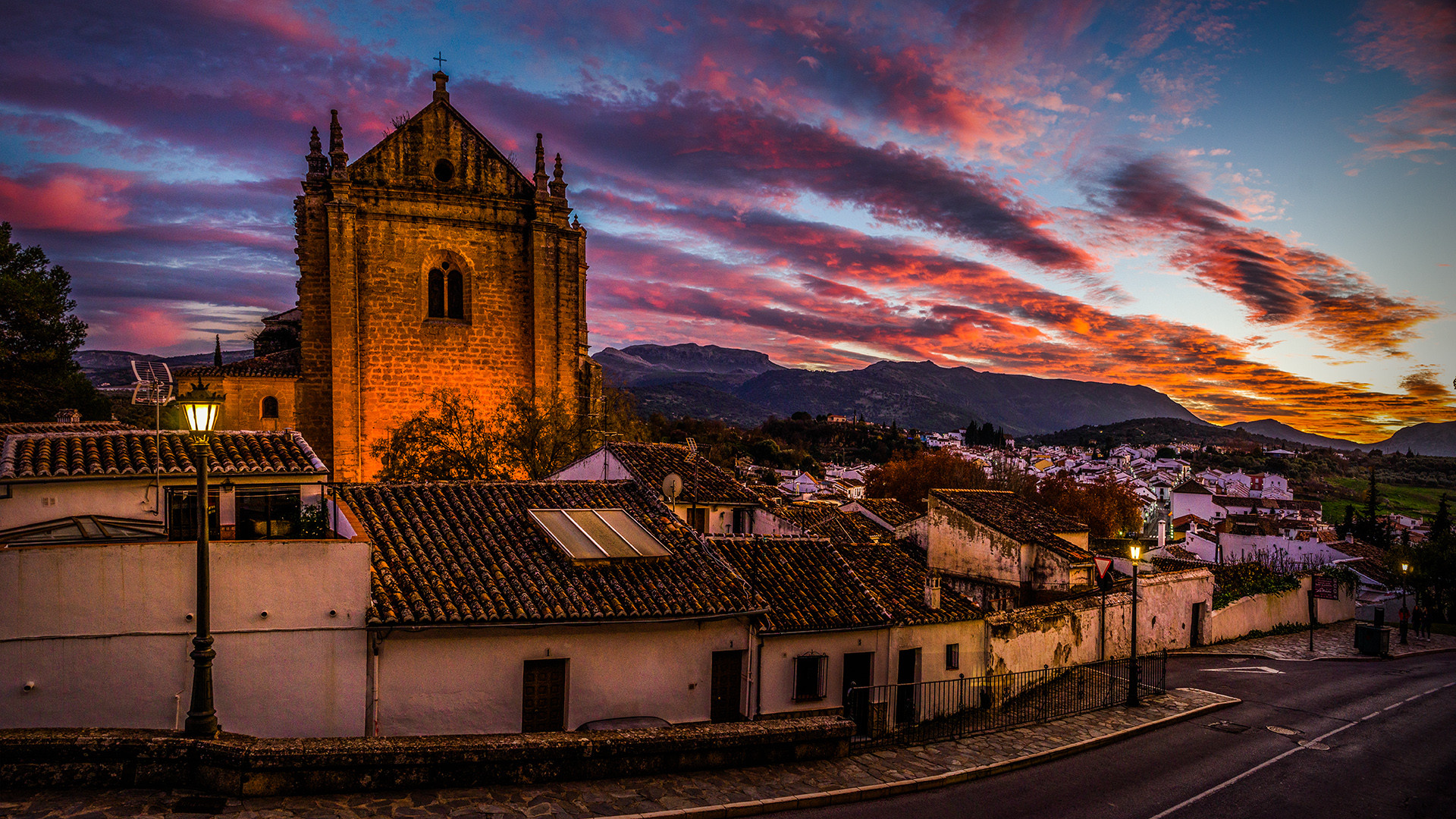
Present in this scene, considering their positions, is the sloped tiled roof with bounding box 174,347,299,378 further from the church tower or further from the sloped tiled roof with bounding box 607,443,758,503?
the sloped tiled roof with bounding box 607,443,758,503

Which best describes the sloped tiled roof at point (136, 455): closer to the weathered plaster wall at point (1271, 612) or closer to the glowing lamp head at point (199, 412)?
the glowing lamp head at point (199, 412)

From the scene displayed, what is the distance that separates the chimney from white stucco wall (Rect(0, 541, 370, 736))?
1219 centimetres

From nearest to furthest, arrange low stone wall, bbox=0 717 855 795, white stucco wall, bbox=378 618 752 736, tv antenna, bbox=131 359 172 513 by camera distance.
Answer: low stone wall, bbox=0 717 855 795 < tv antenna, bbox=131 359 172 513 < white stucco wall, bbox=378 618 752 736

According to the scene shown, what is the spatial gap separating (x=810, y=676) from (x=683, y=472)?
8.64 m

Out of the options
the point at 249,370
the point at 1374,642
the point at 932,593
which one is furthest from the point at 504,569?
the point at 1374,642

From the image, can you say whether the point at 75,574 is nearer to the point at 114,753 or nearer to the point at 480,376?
the point at 114,753

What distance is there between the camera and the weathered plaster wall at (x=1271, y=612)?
97.8ft

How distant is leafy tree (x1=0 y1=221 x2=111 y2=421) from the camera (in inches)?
1181

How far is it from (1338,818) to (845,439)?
161050 mm

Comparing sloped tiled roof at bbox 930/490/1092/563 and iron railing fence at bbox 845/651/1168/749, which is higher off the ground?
sloped tiled roof at bbox 930/490/1092/563

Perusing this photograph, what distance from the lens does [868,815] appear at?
31.8 ft

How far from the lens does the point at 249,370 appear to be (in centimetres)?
2998

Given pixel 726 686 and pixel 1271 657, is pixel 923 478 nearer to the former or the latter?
pixel 1271 657

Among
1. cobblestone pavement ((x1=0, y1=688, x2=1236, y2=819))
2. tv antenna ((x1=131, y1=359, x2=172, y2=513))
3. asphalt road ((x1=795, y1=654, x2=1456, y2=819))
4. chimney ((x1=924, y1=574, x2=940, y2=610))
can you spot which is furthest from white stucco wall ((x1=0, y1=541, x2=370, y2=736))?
chimney ((x1=924, y1=574, x2=940, y2=610))
